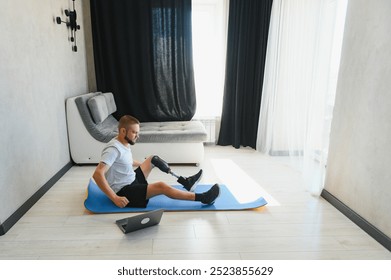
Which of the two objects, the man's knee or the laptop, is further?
A: the man's knee

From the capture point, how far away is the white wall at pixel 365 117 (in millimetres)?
1838

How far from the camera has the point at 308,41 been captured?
109 inches

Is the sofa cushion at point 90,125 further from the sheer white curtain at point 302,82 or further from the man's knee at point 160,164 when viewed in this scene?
the sheer white curtain at point 302,82

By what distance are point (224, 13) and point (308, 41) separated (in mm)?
1548

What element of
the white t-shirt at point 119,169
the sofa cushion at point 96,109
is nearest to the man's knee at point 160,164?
the white t-shirt at point 119,169

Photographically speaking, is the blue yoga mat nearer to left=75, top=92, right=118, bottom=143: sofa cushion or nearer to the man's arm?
the man's arm

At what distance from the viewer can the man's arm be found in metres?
2.00

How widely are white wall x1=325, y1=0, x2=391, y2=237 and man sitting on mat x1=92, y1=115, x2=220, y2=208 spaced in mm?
1044

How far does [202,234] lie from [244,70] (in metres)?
2.71

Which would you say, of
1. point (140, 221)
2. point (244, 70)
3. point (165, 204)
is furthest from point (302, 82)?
point (140, 221)

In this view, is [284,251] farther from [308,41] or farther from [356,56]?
[308,41]

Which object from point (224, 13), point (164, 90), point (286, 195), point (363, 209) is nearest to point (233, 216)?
point (286, 195)

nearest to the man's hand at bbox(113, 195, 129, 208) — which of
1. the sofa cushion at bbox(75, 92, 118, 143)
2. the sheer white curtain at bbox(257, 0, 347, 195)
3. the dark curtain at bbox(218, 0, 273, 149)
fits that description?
the sofa cushion at bbox(75, 92, 118, 143)

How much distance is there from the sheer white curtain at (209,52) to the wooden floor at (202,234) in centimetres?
194
